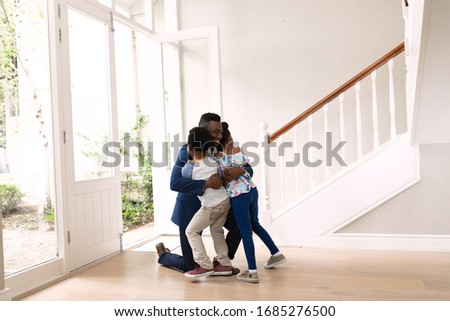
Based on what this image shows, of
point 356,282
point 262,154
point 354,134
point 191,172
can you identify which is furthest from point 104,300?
point 354,134

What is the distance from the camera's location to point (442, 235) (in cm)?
369

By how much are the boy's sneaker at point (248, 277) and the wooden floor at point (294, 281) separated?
0.04 metres

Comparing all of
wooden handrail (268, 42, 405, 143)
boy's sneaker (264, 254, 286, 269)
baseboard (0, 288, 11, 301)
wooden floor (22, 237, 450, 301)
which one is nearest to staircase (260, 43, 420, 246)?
→ wooden handrail (268, 42, 405, 143)

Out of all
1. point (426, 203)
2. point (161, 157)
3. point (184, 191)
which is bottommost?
point (426, 203)

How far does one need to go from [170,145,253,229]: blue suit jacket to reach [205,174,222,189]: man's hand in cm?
5

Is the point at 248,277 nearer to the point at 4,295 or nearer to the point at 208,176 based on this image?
the point at 208,176

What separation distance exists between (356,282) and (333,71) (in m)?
2.71

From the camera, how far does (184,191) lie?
2.95 m

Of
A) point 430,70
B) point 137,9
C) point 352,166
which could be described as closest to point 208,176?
point 352,166

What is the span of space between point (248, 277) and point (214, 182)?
73 cm

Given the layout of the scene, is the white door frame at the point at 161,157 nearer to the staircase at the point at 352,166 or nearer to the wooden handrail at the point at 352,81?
the staircase at the point at 352,166

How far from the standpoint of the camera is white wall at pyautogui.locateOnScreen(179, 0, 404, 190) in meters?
4.66

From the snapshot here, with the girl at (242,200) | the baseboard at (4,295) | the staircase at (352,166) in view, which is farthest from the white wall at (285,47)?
the baseboard at (4,295)
